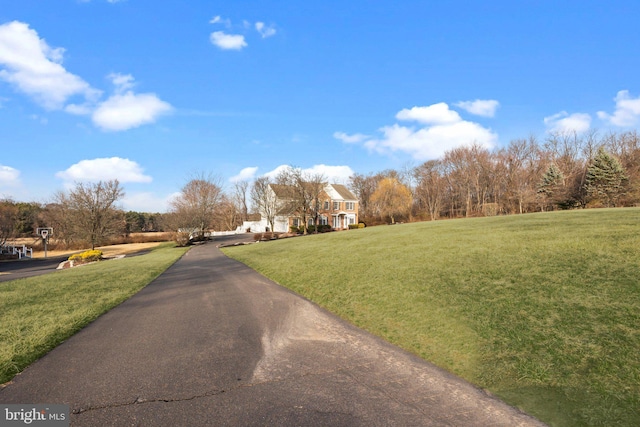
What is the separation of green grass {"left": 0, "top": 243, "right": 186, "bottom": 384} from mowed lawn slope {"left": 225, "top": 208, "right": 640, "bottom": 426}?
5840mm

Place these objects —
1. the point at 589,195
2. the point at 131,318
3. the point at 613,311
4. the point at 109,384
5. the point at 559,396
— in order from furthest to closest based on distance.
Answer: the point at 589,195, the point at 131,318, the point at 613,311, the point at 109,384, the point at 559,396

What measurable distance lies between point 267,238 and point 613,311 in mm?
37572

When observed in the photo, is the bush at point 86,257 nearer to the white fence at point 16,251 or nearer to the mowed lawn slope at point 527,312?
the white fence at point 16,251

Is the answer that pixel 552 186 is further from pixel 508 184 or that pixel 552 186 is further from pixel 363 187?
pixel 363 187

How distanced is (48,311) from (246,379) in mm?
7402

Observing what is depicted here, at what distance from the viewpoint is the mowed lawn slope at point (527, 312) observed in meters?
3.79

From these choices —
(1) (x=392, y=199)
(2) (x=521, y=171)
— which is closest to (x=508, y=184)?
(2) (x=521, y=171)

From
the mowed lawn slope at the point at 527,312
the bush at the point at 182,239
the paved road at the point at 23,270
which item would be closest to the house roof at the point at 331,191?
the bush at the point at 182,239

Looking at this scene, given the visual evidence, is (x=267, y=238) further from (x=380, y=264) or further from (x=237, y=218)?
(x=237, y=218)

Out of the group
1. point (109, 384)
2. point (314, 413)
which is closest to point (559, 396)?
point (314, 413)

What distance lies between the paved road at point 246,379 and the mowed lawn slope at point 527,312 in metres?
0.55

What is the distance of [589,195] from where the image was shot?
37.5 metres

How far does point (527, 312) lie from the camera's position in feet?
19.0

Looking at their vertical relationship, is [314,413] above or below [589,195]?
below
